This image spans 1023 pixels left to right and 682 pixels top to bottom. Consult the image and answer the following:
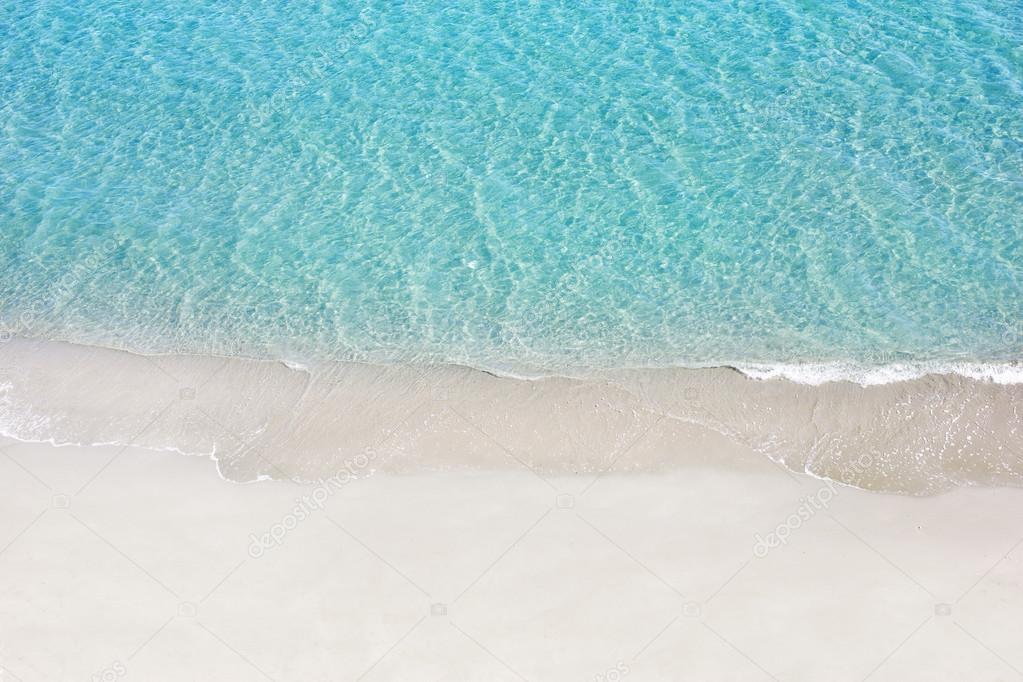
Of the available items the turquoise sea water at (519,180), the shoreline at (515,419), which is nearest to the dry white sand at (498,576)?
the shoreline at (515,419)

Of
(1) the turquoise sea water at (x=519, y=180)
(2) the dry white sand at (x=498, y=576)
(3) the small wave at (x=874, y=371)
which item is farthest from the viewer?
(1) the turquoise sea water at (x=519, y=180)

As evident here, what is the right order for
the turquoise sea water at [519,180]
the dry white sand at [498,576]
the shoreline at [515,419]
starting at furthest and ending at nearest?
Answer: the turquoise sea water at [519,180] → the shoreline at [515,419] → the dry white sand at [498,576]

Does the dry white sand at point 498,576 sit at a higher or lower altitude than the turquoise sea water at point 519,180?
lower

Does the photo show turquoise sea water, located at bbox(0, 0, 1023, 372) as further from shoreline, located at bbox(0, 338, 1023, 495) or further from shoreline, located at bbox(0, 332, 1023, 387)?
shoreline, located at bbox(0, 338, 1023, 495)

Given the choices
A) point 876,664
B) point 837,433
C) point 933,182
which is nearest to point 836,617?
point 876,664

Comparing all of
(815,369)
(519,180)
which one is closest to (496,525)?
(815,369)

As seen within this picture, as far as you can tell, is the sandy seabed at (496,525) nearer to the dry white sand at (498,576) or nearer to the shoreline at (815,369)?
the dry white sand at (498,576)
